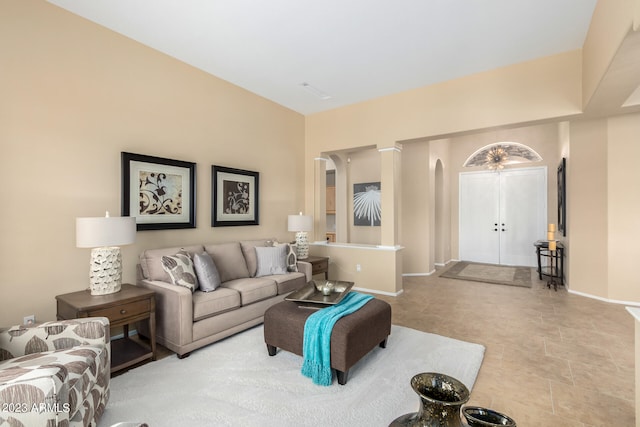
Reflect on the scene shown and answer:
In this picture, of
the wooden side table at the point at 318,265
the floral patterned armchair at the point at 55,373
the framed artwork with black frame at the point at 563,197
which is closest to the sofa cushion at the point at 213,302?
the floral patterned armchair at the point at 55,373

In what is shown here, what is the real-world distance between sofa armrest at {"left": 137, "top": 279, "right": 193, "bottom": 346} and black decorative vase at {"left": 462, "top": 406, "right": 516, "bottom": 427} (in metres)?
2.41

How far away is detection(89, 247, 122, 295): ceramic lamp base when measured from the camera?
99.1 inches

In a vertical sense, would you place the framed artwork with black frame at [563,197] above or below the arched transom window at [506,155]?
below

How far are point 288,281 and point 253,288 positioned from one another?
0.58m

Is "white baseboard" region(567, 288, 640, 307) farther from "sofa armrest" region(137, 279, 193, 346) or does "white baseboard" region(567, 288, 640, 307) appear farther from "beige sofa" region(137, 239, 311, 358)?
"sofa armrest" region(137, 279, 193, 346)

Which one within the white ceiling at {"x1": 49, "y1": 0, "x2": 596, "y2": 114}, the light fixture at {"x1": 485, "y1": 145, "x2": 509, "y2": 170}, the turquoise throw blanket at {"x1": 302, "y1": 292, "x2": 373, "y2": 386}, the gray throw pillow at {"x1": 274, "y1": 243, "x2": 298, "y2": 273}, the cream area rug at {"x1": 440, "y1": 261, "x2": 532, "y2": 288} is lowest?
the cream area rug at {"x1": 440, "y1": 261, "x2": 532, "y2": 288}

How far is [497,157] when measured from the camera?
6.95 meters

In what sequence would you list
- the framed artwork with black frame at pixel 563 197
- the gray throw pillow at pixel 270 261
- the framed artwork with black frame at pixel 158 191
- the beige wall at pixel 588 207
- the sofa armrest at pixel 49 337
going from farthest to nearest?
the framed artwork with black frame at pixel 563 197 < the beige wall at pixel 588 207 < the gray throw pillow at pixel 270 261 < the framed artwork with black frame at pixel 158 191 < the sofa armrest at pixel 49 337

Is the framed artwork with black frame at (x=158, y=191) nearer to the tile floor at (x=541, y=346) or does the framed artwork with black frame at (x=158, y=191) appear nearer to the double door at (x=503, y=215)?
the tile floor at (x=541, y=346)

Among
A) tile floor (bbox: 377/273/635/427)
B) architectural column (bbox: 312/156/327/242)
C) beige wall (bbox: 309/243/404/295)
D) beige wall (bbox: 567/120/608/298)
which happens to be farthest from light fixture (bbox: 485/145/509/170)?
architectural column (bbox: 312/156/327/242)

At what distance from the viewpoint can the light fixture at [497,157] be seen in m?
6.88

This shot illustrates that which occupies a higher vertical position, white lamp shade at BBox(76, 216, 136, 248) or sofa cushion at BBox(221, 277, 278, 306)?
white lamp shade at BBox(76, 216, 136, 248)

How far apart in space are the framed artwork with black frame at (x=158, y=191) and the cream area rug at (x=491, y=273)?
5101 millimetres

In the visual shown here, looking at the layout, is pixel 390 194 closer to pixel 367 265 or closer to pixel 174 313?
pixel 367 265
